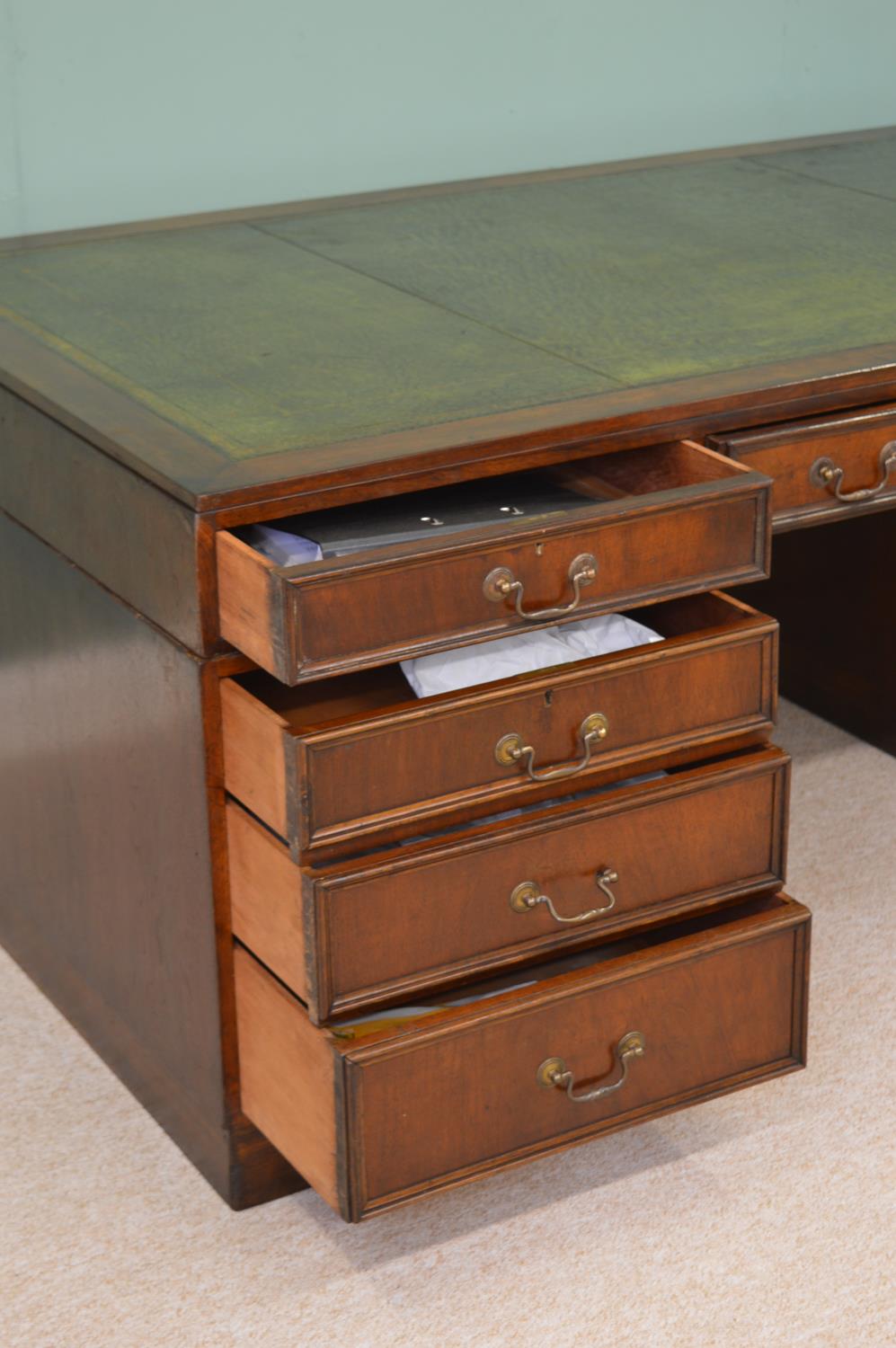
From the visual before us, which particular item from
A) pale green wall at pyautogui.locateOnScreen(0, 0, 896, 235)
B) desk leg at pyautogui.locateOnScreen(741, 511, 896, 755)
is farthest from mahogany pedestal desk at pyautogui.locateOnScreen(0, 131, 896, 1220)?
desk leg at pyautogui.locateOnScreen(741, 511, 896, 755)

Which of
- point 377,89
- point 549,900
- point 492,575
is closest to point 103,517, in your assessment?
point 492,575

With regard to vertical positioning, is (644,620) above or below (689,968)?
above

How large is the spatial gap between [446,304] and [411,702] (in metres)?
0.58

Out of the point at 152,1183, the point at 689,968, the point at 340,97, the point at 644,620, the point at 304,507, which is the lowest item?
the point at 152,1183

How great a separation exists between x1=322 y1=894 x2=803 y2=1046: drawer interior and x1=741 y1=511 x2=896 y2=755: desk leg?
2.88ft

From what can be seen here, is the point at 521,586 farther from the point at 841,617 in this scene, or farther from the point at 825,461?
the point at 841,617

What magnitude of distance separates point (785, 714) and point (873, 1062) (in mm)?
807

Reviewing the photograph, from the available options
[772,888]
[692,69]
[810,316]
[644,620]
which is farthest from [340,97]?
[772,888]

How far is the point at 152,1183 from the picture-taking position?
181 cm

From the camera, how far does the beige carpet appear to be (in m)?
1.62

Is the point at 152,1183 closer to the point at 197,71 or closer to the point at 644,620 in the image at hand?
the point at 644,620

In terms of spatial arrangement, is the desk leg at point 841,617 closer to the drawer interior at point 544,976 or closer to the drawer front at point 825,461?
the drawer front at point 825,461

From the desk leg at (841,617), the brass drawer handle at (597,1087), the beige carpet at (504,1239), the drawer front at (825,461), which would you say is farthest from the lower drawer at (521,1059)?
the desk leg at (841,617)

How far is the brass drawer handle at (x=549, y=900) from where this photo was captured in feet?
5.19
